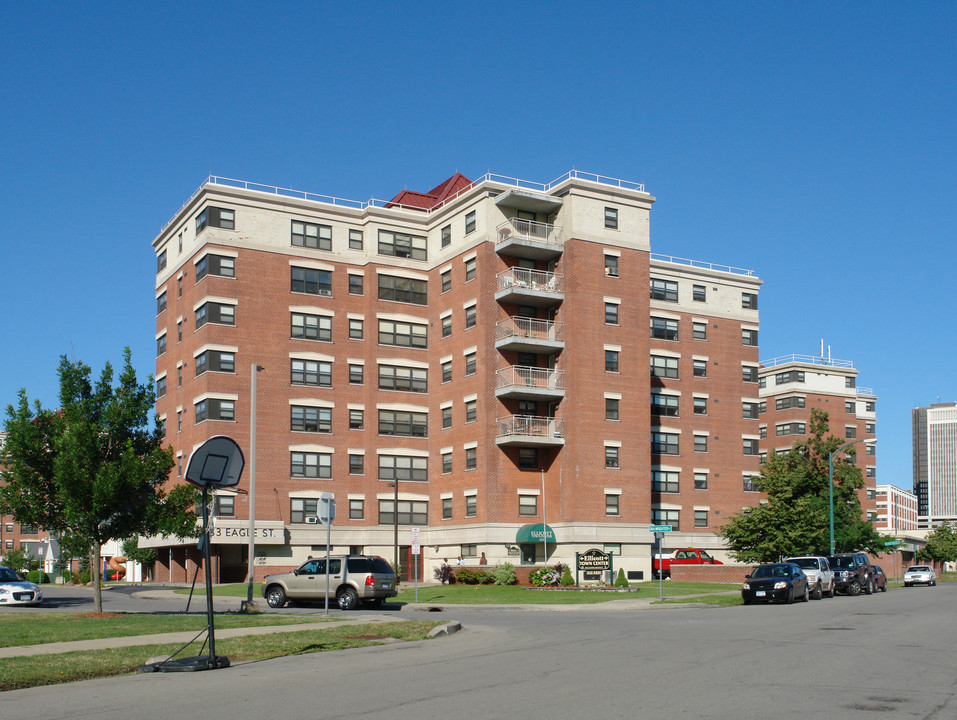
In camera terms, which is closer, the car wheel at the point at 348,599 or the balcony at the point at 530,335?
the car wheel at the point at 348,599

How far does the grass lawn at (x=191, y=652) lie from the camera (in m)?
13.9

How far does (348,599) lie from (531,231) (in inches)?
1208

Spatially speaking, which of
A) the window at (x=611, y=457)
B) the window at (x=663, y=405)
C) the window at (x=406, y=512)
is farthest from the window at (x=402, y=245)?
the window at (x=663, y=405)

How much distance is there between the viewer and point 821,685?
42.5 ft

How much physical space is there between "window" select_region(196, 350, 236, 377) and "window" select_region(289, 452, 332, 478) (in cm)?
609

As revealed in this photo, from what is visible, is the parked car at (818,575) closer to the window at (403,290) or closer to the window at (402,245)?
the window at (403,290)

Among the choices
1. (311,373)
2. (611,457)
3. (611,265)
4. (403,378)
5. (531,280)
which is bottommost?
(611,457)

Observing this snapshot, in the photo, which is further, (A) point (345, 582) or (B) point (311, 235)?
(B) point (311, 235)

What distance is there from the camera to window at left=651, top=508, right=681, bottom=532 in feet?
223

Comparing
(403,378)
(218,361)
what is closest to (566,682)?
(218,361)

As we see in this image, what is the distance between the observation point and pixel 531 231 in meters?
58.0

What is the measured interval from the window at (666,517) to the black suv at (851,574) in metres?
22.6

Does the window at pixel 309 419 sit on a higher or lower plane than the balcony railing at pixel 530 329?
lower

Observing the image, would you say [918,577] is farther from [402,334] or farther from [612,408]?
[402,334]
